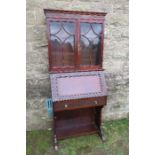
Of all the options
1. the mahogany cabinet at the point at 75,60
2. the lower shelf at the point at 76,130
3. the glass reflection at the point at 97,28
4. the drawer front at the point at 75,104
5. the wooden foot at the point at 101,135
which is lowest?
the wooden foot at the point at 101,135

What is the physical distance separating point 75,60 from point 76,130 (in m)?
1.05

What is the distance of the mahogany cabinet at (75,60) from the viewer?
2.12 meters

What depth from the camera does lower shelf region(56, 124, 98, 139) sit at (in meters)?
2.48

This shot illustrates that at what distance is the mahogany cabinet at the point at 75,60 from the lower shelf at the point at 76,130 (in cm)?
2

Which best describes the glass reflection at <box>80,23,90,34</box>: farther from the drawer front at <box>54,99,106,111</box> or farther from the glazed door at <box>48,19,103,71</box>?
the drawer front at <box>54,99,106,111</box>

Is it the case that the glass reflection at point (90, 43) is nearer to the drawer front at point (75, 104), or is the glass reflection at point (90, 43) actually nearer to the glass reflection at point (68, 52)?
the glass reflection at point (68, 52)

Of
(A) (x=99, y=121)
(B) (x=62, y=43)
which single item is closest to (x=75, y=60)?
(B) (x=62, y=43)

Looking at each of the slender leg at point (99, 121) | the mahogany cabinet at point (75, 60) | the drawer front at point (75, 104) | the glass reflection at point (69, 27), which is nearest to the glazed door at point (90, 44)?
the mahogany cabinet at point (75, 60)

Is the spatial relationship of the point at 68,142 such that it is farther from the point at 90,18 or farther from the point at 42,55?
the point at 90,18

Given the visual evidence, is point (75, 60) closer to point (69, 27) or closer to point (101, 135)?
point (69, 27)

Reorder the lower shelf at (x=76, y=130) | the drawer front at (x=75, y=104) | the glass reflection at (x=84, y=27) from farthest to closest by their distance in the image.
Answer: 1. the lower shelf at (x=76, y=130)
2. the glass reflection at (x=84, y=27)
3. the drawer front at (x=75, y=104)

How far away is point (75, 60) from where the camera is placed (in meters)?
2.28

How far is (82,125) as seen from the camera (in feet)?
8.68

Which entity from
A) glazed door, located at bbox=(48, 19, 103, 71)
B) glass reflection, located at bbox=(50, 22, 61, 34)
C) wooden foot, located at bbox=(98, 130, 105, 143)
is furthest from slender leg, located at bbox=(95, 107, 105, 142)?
glass reflection, located at bbox=(50, 22, 61, 34)
